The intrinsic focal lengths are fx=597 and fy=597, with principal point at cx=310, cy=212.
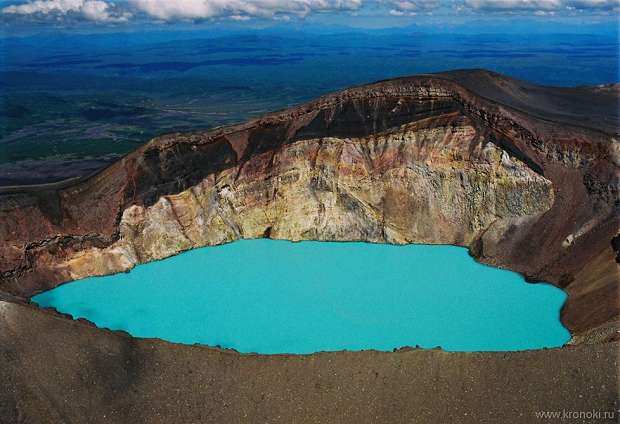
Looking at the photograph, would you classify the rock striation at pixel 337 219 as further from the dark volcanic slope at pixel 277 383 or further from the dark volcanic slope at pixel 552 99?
the dark volcanic slope at pixel 552 99

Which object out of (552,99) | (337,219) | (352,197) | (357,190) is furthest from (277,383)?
(552,99)

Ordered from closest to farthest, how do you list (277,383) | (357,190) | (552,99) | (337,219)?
(277,383) < (357,190) < (337,219) < (552,99)

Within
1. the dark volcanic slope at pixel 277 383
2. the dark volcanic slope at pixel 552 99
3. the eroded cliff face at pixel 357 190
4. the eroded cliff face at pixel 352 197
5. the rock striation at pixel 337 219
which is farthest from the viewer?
the dark volcanic slope at pixel 552 99

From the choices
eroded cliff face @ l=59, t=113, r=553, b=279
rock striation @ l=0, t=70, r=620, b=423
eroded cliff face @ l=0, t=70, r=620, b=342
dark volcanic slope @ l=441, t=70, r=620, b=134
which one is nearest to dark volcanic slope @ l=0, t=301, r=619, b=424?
rock striation @ l=0, t=70, r=620, b=423

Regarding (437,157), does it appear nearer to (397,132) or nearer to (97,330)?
(397,132)

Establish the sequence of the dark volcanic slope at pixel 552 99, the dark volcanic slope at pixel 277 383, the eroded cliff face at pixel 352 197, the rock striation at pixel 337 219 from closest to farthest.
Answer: the dark volcanic slope at pixel 277 383 → the rock striation at pixel 337 219 → the eroded cliff face at pixel 352 197 → the dark volcanic slope at pixel 552 99

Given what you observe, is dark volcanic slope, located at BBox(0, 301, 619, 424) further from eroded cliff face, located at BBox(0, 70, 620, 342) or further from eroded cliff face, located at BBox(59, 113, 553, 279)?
eroded cliff face, located at BBox(59, 113, 553, 279)

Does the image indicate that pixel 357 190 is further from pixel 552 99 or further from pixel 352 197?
pixel 552 99

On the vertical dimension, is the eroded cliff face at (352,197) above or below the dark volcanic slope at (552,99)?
below

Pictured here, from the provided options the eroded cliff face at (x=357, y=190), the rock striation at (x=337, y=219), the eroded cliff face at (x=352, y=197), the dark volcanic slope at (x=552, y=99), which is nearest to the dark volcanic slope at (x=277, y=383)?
the rock striation at (x=337, y=219)

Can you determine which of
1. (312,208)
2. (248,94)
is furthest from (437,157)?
(248,94)
